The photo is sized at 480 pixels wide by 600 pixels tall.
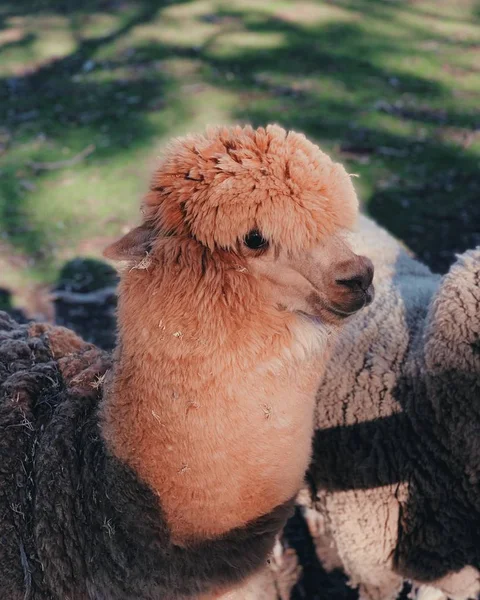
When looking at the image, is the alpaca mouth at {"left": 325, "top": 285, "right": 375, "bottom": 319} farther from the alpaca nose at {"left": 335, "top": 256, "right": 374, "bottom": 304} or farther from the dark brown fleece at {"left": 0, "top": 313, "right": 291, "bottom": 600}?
the dark brown fleece at {"left": 0, "top": 313, "right": 291, "bottom": 600}

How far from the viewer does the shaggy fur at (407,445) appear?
2.89 m

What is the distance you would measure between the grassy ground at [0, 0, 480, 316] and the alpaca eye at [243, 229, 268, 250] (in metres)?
2.62

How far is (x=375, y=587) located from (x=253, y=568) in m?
1.24

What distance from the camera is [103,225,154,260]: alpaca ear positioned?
2064 mm

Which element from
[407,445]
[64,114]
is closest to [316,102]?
[64,114]

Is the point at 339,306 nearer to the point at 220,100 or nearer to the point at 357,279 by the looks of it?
the point at 357,279

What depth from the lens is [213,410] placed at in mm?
2078

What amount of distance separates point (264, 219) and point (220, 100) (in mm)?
A: 6853

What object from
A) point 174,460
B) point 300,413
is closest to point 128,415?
point 174,460

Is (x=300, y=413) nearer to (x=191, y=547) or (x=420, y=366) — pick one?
(x=191, y=547)

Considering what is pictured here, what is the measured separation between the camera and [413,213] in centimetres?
636

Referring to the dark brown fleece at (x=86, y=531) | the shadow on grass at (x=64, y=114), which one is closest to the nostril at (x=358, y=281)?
the dark brown fleece at (x=86, y=531)

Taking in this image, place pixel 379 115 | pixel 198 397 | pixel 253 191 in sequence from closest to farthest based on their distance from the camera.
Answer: pixel 253 191 < pixel 198 397 < pixel 379 115

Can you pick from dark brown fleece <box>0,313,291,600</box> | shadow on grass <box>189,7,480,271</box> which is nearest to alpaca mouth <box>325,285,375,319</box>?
dark brown fleece <box>0,313,291,600</box>
